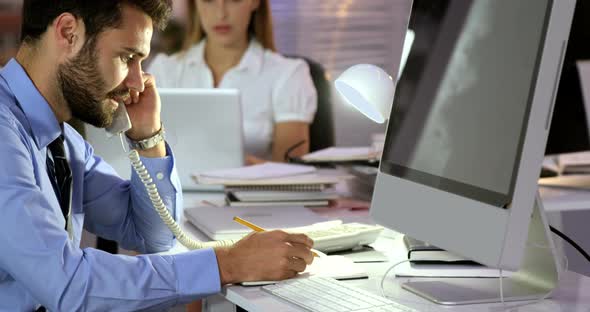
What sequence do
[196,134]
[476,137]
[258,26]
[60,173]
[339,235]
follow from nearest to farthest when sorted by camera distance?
[476,137], [60,173], [339,235], [196,134], [258,26]

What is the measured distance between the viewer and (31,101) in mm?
1682

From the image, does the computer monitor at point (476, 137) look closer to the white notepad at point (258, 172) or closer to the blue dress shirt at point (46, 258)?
the blue dress shirt at point (46, 258)

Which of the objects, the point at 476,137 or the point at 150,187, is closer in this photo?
the point at 476,137

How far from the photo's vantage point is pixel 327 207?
8.23ft

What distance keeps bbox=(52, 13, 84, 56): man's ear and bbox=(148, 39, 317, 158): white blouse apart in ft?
7.41

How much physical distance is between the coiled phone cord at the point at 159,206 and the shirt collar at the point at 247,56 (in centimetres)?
225

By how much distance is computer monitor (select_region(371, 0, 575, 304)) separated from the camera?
1.25 m

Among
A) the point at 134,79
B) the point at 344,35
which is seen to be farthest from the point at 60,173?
the point at 344,35

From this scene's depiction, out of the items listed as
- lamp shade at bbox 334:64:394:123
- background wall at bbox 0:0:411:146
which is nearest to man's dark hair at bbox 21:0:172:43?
lamp shade at bbox 334:64:394:123

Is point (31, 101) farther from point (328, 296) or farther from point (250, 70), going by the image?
point (250, 70)

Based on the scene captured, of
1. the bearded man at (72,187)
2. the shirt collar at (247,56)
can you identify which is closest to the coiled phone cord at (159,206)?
the bearded man at (72,187)

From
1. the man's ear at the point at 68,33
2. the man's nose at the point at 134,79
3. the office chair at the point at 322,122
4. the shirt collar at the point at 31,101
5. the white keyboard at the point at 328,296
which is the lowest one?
the office chair at the point at 322,122

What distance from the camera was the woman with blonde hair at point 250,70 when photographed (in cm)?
404

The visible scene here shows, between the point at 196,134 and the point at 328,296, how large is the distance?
1.30m
